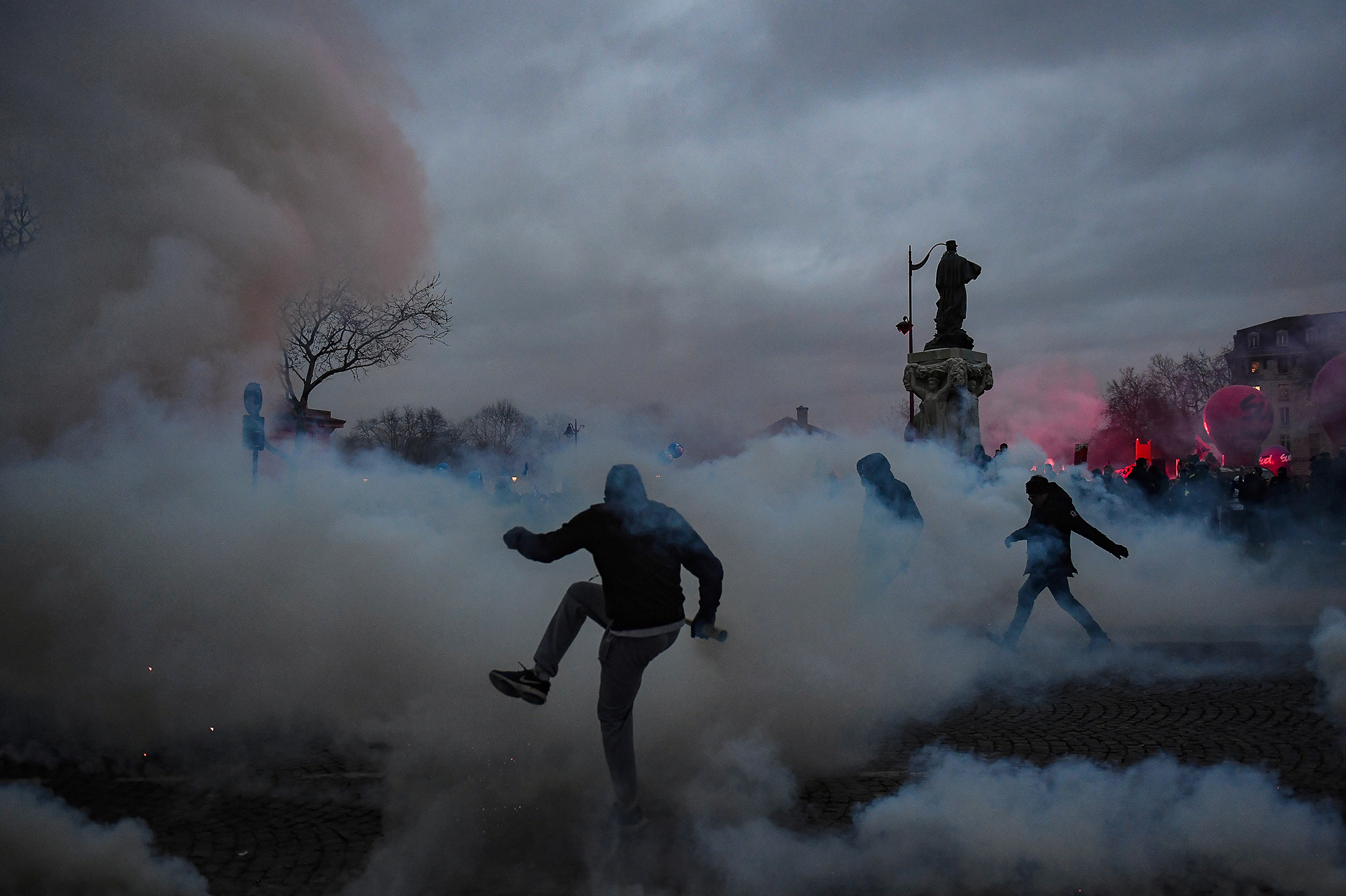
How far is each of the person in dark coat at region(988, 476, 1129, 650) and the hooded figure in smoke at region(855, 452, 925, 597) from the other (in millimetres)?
1022

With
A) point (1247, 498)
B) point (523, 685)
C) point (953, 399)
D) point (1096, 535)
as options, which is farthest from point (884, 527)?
point (1247, 498)

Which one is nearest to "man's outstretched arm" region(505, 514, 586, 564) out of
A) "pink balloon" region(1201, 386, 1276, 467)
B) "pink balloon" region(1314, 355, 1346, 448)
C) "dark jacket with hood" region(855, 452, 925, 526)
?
"dark jacket with hood" region(855, 452, 925, 526)

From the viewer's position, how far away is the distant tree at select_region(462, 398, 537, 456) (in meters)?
7.06

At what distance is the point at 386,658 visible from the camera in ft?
20.6

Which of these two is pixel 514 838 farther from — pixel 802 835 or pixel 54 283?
pixel 54 283

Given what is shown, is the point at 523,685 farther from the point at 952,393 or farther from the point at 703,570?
the point at 952,393

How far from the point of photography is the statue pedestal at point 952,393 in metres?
14.6

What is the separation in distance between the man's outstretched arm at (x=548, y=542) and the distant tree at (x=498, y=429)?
2514 millimetres

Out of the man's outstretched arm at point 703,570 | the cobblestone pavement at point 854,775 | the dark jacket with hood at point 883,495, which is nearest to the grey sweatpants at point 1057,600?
the dark jacket with hood at point 883,495

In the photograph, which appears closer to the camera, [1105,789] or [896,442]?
[1105,789]

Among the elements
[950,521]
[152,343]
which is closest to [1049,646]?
[950,521]

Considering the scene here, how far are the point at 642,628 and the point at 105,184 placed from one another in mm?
→ 6183

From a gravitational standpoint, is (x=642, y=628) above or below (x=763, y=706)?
above

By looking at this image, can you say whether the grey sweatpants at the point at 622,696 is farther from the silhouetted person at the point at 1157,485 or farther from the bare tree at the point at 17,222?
the silhouetted person at the point at 1157,485
